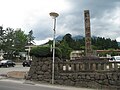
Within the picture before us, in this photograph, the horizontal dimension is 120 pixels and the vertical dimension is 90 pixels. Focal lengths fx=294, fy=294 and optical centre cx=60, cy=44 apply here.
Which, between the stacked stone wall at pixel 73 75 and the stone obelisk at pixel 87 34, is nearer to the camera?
the stacked stone wall at pixel 73 75

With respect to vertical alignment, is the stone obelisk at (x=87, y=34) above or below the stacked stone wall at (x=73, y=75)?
above

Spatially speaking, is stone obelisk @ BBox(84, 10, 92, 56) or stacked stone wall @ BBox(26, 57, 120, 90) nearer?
stacked stone wall @ BBox(26, 57, 120, 90)

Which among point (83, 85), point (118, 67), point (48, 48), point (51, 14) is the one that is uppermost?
point (51, 14)

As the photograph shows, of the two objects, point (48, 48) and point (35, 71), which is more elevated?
point (48, 48)

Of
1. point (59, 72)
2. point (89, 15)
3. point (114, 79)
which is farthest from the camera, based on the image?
point (89, 15)

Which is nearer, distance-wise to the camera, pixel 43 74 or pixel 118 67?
pixel 118 67

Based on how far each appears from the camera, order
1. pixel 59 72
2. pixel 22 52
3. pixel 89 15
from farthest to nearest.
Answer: pixel 22 52
pixel 89 15
pixel 59 72

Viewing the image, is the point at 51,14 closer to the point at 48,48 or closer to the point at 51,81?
the point at 48,48

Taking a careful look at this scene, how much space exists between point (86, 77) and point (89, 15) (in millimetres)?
6969

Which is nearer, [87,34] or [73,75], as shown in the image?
[73,75]

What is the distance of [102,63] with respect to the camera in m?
21.7

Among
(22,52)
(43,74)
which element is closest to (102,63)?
(43,74)

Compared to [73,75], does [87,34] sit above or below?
above

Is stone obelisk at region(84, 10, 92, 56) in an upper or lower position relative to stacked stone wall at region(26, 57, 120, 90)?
upper
